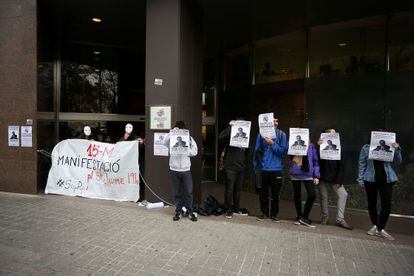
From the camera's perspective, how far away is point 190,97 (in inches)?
294

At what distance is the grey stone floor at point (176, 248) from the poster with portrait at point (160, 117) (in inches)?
72.5

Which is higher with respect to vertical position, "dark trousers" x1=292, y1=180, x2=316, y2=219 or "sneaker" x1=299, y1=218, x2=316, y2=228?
"dark trousers" x1=292, y1=180, x2=316, y2=219

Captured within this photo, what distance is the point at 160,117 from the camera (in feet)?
23.8

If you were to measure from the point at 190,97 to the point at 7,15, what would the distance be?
5.48 meters

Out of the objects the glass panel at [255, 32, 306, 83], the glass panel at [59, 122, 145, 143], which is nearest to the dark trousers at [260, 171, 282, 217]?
the glass panel at [255, 32, 306, 83]

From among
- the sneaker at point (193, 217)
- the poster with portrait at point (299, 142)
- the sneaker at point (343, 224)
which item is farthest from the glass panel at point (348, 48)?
the sneaker at point (193, 217)

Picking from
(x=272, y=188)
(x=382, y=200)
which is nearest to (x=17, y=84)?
(x=272, y=188)

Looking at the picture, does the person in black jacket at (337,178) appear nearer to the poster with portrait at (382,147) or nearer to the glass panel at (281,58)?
the poster with portrait at (382,147)

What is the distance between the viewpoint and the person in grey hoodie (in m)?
6.58

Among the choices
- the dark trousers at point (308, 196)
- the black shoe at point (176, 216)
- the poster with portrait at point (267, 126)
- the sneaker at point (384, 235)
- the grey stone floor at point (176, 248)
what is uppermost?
the poster with portrait at point (267, 126)

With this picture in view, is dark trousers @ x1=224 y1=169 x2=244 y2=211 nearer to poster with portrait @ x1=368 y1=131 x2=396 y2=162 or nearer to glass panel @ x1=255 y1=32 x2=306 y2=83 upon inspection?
poster with portrait @ x1=368 y1=131 x2=396 y2=162

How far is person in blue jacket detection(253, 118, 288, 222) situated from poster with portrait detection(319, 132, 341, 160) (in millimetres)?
685

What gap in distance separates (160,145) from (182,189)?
1.15 metres

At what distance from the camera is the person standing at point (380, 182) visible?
5.59m
